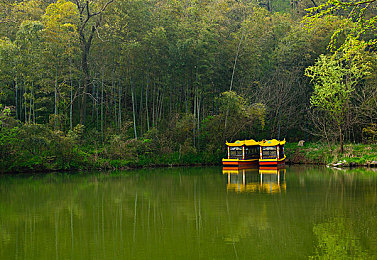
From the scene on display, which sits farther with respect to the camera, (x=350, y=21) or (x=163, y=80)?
(x=163, y=80)

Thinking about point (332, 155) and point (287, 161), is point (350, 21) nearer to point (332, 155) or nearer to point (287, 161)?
point (332, 155)

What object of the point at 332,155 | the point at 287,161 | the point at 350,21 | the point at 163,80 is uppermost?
the point at 163,80

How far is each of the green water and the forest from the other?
26.3 ft

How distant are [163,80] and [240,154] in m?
6.75

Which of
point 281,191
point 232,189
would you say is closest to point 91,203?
point 232,189

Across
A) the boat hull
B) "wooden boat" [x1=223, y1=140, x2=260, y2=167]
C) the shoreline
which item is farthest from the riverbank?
the boat hull

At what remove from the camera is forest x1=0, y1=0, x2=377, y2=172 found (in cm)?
2092

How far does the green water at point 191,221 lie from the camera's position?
20.5 ft

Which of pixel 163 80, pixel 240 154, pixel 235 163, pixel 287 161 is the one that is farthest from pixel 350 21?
pixel 287 161

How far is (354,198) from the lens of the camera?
432 inches

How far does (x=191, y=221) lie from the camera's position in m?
8.43

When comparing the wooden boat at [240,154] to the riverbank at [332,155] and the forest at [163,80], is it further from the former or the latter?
the riverbank at [332,155]

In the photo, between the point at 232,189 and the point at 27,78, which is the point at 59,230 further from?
the point at 27,78

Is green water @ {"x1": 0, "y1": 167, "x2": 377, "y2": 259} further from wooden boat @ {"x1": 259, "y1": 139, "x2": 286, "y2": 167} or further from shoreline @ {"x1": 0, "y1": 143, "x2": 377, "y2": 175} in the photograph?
wooden boat @ {"x1": 259, "y1": 139, "x2": 286, "y2": 167}
